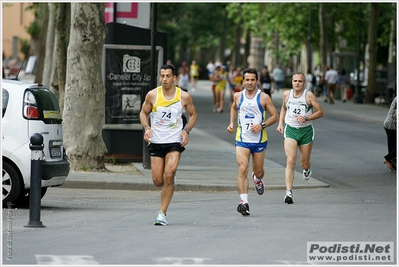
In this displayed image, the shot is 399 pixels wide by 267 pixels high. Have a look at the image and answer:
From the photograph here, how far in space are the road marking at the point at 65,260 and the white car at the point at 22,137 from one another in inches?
133

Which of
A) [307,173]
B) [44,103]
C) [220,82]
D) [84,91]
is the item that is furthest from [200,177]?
[220,82]

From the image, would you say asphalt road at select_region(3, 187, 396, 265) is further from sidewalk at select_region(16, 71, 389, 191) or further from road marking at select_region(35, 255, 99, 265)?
sidewalk at select_region(16, 71, 389, 191)

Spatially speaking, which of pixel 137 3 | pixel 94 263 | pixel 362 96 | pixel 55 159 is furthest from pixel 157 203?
pixel 362 96

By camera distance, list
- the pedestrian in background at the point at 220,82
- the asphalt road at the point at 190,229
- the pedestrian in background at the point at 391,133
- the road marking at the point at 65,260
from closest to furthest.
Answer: the road marking at the point at 65,260 < the asphalt road at the point at 190,229 < the pedestrian in background at the point at 391,133 < the pedestrian in background at the point at 220,82

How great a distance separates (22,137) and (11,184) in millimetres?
539

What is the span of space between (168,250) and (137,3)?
486 inches

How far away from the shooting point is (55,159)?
11594mm

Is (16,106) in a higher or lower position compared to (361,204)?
higher

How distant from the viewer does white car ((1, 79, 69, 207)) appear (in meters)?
11.3

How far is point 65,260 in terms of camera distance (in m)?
7.73

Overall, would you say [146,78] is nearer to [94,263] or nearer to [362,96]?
[94,263]

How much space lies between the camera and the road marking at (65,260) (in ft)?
24.9

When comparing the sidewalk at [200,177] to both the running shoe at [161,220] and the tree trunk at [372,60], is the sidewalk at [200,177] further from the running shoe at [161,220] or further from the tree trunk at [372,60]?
the tree trunk at [372,60]

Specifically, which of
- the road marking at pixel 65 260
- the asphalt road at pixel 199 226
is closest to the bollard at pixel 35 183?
the asphalt road at pixel 199 226
